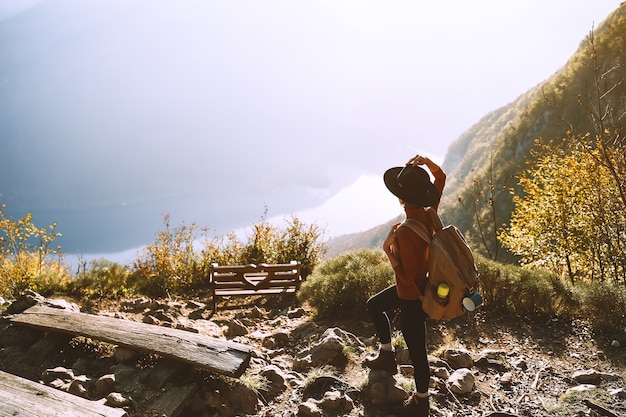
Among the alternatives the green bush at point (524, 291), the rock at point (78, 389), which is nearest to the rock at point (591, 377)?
the green bush at point (524, 291)

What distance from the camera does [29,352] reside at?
519cm

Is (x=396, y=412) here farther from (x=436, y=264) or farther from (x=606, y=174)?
(x=606, y=174)

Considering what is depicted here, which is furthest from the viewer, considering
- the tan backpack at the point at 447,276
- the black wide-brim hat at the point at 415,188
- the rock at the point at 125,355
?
the rock at the point at 125,355

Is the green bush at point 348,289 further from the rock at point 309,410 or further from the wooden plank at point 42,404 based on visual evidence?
the wooden plank at point 42,404

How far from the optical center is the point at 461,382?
4.60 meters

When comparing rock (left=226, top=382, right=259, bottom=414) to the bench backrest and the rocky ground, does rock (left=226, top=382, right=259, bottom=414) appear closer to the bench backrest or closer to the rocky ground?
the rocky ground

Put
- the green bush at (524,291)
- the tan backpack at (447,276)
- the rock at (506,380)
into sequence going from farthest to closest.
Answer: the green bush at (524,291), the rock at (506,380), the tan backpack at (447,276)

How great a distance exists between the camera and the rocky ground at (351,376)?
4.20 m

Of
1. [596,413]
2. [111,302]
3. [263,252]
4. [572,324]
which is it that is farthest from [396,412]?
[263,252]

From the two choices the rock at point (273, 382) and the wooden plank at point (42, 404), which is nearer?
the wooden plank at point (42, 404)

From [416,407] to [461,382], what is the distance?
106 centimetres

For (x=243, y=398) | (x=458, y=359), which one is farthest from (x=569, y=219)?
(x=243, y=398)

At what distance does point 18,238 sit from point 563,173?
17773mm

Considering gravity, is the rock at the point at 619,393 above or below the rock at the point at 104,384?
below
